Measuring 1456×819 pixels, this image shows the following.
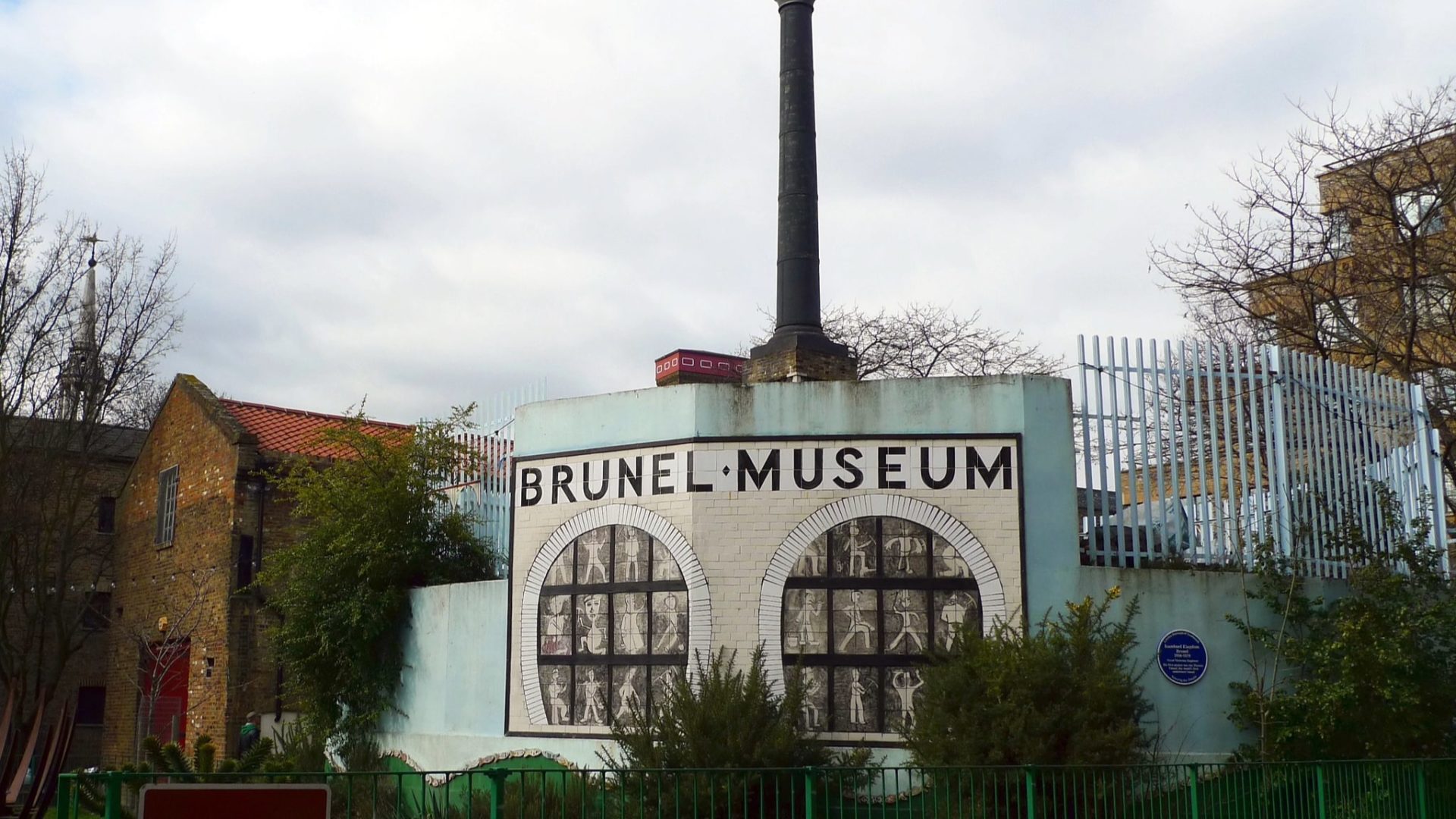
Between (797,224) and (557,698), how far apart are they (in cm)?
647

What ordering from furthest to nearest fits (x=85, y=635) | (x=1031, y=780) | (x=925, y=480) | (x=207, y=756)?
(x=85, y=635) → (x=925, y=480) → (x=207, y=756) → (x=1031, y=780)

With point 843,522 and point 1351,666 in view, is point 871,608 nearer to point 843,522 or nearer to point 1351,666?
point 843,522

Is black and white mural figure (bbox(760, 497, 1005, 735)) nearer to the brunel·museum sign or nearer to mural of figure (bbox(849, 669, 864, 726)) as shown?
Answer: mural of figure (bbox(849, 669, 864, 726))

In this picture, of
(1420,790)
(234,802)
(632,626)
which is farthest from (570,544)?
(234,802)

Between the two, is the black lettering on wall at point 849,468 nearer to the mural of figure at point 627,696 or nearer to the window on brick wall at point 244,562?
the mural of figure at point 627,696

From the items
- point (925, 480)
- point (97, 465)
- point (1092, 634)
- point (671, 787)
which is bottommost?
point (671, 787)

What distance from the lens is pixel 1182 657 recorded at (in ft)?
43.7

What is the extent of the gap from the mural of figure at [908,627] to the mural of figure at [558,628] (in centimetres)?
361

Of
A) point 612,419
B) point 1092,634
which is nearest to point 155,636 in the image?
point 612,419

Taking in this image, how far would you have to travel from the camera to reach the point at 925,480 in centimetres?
1383

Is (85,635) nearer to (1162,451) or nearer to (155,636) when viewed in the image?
(155,636)

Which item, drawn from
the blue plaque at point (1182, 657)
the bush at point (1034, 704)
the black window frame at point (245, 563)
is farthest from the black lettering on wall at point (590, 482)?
the black window frame at point (245, 563)

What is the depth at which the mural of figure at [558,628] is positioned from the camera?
48.7 feet

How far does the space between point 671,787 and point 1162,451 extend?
6.04 metres
